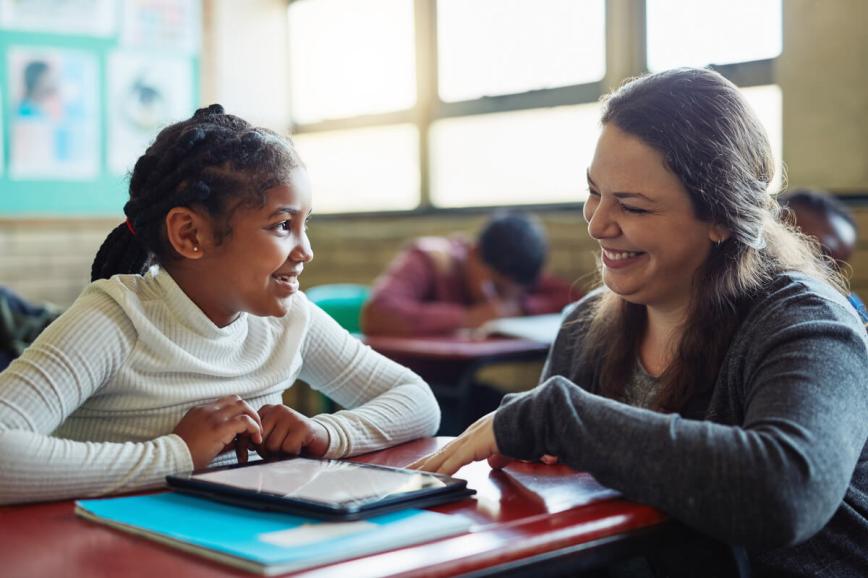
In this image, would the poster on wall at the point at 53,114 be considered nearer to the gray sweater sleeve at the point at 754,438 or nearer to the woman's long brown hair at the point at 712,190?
the woman's long brown hair at the point at 712,190

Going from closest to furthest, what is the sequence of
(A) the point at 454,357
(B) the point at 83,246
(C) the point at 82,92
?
1. (A) the point at 454,357
2. (C) the point at 82,92
3. (B) the point at 83,246

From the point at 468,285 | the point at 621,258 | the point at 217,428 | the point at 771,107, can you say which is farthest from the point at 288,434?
the point at 771,107

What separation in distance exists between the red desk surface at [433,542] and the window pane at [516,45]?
3.25 metres

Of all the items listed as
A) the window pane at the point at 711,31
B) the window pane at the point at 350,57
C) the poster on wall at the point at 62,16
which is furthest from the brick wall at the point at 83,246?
the window pane at the point at 711,31

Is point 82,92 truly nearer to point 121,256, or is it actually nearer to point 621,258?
point 121,256

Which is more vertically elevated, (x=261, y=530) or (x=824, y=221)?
(x=824, y=221)

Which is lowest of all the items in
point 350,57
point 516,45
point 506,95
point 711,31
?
point 506,95

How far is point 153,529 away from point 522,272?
286cm

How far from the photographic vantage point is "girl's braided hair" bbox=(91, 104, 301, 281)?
1.33m

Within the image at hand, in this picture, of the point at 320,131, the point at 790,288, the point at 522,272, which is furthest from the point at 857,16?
the point at 320,131

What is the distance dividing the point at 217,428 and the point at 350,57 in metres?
4.58

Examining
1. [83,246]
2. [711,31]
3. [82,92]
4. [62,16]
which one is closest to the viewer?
[711,31]

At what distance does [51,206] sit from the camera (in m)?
5.00

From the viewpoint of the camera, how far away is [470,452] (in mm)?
1184
